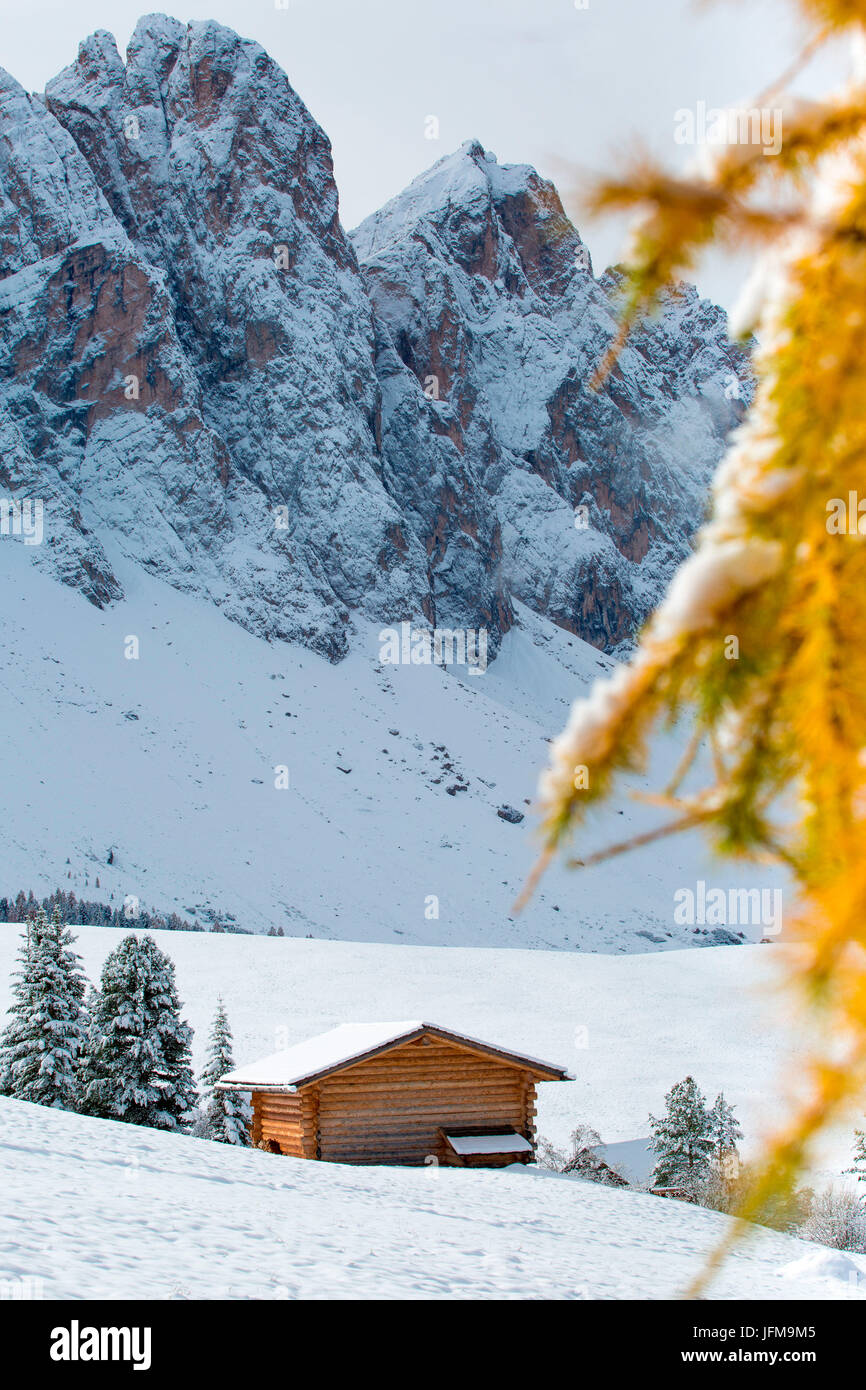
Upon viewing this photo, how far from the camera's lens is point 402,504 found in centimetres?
13800

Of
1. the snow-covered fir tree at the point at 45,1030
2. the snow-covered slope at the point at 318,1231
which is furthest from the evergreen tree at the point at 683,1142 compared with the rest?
the snow-covered fir tree at the point at 45,1030

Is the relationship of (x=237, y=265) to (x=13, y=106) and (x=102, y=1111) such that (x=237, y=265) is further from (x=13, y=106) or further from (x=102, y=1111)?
(x=102, y=1111)

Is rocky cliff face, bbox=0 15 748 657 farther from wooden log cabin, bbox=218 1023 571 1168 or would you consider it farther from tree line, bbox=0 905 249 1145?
wooden log cabin, bbox=218 1023 571 1168

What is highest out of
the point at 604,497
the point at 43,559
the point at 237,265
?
the point at 237,265

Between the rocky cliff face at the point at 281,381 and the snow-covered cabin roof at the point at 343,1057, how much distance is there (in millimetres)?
74288

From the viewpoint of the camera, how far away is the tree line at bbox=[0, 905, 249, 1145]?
25.4 meters

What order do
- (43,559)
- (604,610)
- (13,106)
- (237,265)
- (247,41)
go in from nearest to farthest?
1. (43,559)
2. (13,106)
3. (237,265)
4. (247,41)
5. (604,610)

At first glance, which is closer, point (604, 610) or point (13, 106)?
point (13, 106)

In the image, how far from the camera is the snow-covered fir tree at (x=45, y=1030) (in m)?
25.4

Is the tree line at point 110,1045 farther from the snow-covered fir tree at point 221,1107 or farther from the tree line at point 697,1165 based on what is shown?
the tree line at point 697,1165

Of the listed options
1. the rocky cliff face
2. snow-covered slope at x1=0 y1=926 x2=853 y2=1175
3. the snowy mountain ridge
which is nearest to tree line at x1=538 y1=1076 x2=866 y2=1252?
snow-covered slope at x1=0 y1=926 x2=853 y2=1175

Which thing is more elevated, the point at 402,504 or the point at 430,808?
the point at 402,504
